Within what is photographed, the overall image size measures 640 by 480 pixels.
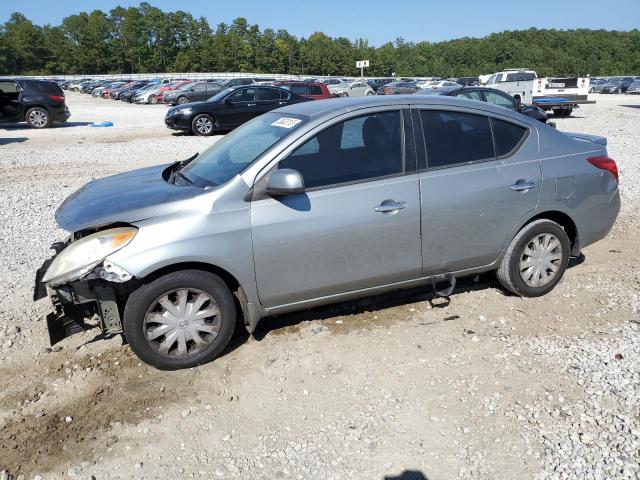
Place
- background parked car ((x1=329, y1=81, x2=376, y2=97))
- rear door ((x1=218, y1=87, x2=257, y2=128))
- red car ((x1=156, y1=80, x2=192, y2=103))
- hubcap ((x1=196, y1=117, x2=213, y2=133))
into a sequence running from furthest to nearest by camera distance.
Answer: red car ((x1=156, y1=80, x2=192, y2=103))
background parked car ((x1=329, y1=81, x2=376, y2=97))
rear door ((x1=218, y1=87, x2=257, y2=128))
hubcap ((x1=196, y1=117, x2=213, y2=133))

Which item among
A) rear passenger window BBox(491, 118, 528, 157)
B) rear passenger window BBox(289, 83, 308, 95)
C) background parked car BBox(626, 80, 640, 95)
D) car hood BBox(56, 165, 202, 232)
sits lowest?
background parked car BBox(626, 80, 640, 95)

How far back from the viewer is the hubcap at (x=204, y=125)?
17391mm

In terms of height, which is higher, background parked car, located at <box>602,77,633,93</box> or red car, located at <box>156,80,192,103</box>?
red car, located at <box>156,80,192,103</box>

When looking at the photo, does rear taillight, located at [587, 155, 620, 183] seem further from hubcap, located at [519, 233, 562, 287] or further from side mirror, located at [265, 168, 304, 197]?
side mirror, located at [265, 168, 304, 197]

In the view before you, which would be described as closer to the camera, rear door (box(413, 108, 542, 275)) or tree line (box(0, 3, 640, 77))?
rear door (box(413, 108, 542, 275))

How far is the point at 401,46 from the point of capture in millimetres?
148500

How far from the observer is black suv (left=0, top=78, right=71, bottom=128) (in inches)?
734

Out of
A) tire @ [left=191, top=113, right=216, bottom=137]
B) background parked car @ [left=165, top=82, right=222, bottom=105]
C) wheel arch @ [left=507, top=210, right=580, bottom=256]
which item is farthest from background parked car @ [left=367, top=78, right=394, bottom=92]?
wheel arch @ [left=507, top=210, right=580, bottom=256]

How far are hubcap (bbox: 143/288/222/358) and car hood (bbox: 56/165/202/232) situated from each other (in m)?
0.57

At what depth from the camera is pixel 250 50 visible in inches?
4754

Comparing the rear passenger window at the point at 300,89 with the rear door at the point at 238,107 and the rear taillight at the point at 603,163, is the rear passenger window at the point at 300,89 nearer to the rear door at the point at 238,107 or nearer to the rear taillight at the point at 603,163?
the rear door at the point at 238,107

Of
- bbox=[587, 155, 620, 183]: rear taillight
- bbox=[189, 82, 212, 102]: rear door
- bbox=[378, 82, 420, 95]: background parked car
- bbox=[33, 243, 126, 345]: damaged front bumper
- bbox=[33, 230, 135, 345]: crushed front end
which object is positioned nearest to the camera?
bbox=[33, 230, 135, 345]: crushed front end

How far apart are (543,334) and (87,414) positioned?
10.6 feet

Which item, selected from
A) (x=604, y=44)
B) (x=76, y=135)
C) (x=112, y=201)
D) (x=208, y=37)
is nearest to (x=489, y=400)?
(x=112, y=201)
